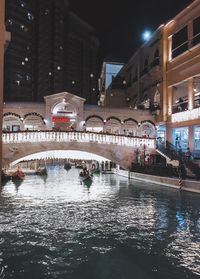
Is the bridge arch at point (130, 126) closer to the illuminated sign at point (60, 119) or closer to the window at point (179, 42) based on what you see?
the illuminated sign at point (60, 119)

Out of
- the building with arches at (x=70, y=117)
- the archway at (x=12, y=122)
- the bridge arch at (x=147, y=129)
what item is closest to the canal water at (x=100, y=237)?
the archway at (x=12, y=122)

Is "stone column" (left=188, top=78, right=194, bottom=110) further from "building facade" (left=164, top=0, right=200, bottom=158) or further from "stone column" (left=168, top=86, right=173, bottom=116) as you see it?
"stone column" (left=168, top=86, right=173, bottom=116)

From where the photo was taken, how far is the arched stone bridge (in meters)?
27.7

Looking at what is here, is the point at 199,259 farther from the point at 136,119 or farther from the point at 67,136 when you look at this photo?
the point at 136,119

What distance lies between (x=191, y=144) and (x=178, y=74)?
22.8 ft

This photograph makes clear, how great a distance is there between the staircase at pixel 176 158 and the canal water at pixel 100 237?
3779mm

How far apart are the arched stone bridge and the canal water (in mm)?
6790

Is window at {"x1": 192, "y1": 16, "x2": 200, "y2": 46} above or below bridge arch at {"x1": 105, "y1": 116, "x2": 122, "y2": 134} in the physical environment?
above

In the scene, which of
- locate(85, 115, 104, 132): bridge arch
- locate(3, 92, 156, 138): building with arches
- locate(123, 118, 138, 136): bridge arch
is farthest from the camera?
locate(123, 118, 138, 136): bridge arch

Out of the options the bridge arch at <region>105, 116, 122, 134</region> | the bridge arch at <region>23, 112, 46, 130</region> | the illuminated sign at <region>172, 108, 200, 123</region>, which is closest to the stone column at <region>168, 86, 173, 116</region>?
the illuminated sign at <region>172, 108, 200, 123</region>

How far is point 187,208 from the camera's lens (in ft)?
59.2

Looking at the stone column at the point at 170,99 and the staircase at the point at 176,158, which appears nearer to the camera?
the staircase at the point at 176,158

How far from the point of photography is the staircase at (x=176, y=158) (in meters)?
25.1

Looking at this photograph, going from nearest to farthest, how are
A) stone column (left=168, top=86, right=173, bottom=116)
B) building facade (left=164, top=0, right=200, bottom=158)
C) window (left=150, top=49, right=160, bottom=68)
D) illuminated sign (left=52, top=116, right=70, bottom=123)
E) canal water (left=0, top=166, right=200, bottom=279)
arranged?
canal water (left=0, top=166, right=200, bottom=279), building facade (left=164, top=0, right=200, bottom=158), stone column (left=168, top=86, right=173, bottom=116), window (left=150, top=49, right=160, bottom=68), illuminated sign (left=52, top=116, right=70, bottom=123)
